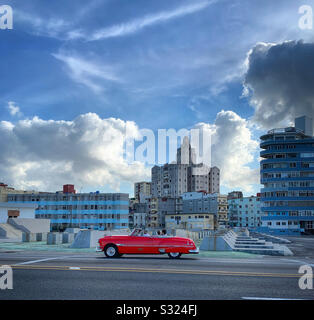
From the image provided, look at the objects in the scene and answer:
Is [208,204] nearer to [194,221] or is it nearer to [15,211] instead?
[194,221]

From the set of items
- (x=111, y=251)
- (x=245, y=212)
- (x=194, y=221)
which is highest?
(x=111, y=251)

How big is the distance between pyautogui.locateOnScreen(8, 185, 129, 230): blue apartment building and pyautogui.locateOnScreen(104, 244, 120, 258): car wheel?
87.5 meters

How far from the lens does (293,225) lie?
10394cm

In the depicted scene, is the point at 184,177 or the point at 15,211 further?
the point at 184,177

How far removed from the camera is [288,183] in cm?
10650

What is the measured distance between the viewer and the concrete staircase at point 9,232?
4438 centimetres

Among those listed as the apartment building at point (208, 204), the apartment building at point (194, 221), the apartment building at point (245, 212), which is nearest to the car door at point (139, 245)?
the apartment building at point (194, 221)

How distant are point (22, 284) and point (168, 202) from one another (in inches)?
5068

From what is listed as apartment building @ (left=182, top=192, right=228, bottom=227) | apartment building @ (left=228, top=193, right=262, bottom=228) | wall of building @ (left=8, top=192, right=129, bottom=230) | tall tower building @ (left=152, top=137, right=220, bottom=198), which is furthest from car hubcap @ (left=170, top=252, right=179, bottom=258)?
tall tower building @ (left=152, top=137, right=220, bottom=198)
